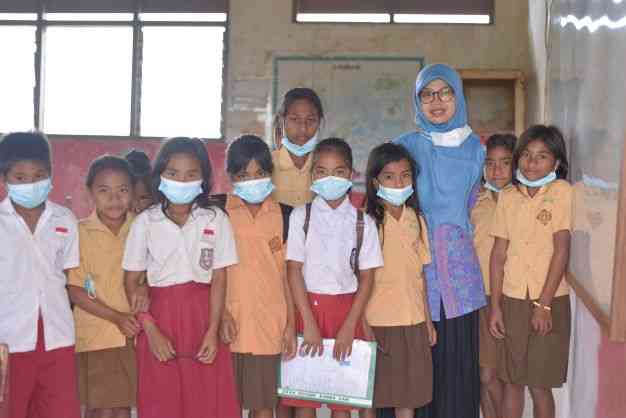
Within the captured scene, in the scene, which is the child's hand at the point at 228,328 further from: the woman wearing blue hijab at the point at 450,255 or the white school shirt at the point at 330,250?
the woman wearing blue hijab at the point at 450,255

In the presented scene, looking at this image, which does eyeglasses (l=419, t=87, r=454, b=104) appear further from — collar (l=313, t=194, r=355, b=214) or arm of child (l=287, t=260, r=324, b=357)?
arm of child (l=287, t=260, r=324, b=357)

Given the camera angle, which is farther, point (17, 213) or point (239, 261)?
point (239, 261)

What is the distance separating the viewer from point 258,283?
2311 millimetres

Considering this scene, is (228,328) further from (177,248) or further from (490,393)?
(490,393)

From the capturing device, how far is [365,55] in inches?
266

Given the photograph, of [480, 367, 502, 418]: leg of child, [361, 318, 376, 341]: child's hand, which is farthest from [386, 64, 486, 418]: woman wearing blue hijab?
[480, 367, 502, 418]: leg of child

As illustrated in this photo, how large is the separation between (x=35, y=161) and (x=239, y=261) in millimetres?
687

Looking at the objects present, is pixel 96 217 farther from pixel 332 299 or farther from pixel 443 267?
pixel 443 267

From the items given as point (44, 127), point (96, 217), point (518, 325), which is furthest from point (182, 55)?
point (518, 325)

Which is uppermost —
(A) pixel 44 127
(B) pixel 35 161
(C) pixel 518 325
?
(A) pixel 44 127

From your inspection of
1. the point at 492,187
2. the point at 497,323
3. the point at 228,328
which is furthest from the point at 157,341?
the point at 492,187

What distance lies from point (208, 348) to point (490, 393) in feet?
3.78

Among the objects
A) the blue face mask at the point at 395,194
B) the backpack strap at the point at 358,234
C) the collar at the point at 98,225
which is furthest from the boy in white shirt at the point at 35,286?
the blue face mask at the point at 395,194

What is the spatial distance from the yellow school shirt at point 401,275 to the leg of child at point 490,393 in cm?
53
